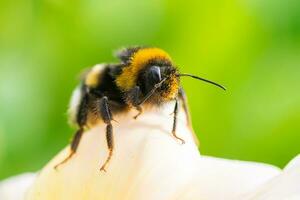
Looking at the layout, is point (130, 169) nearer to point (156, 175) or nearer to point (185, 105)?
point (156, 175)

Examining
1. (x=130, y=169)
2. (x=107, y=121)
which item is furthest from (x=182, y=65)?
(x=130, y=169)

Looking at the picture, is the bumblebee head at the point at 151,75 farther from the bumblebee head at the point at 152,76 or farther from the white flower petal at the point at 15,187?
the white flower petal at the point at 15,187

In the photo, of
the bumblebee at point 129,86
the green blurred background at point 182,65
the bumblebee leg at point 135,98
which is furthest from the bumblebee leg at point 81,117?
the green blurred background at point 182,65

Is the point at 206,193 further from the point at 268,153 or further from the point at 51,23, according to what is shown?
the point at 51,23

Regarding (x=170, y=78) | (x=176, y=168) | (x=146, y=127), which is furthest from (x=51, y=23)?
(x=176, y=168)

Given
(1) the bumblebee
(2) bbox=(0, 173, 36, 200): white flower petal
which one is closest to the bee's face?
(1) the bumblebee
